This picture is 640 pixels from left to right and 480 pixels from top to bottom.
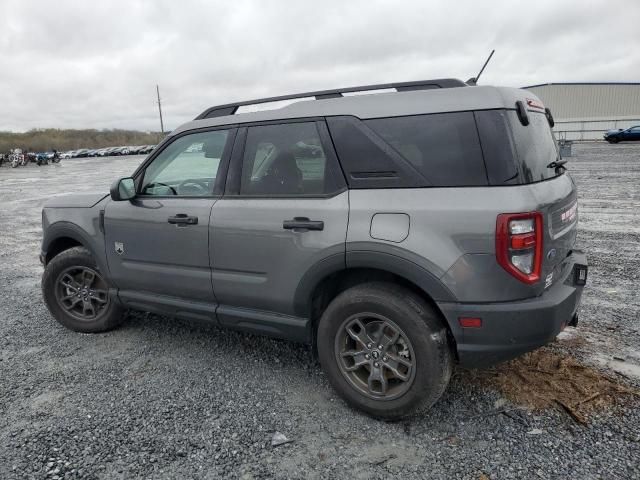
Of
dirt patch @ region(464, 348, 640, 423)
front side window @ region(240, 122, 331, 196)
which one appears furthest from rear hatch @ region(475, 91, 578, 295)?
front side window @ region(240, 122, 331, 196)

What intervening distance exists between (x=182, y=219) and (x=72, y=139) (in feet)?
351

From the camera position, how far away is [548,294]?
8.66ft

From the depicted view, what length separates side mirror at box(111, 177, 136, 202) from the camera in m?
3.69

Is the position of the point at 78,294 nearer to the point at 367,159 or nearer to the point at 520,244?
the point at 367,159

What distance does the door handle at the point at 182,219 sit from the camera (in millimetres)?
3454

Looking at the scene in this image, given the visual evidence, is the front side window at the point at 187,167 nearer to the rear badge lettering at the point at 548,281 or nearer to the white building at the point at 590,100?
the rear badge lettering at the point at 548,281

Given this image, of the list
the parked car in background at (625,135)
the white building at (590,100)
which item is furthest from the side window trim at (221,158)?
the white building at (590,100)

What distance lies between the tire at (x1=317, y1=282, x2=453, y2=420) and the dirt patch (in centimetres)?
72

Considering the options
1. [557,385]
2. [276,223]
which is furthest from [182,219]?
[557,385]

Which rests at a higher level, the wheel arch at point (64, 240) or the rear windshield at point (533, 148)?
the rear windshield at point (533, 148)

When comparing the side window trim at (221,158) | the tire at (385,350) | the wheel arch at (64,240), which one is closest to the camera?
the tire at (385,350)

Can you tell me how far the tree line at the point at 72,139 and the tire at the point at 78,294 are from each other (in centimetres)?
8171

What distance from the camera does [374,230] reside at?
2.75 metres

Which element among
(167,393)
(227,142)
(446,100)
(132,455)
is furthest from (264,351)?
(446,100)
